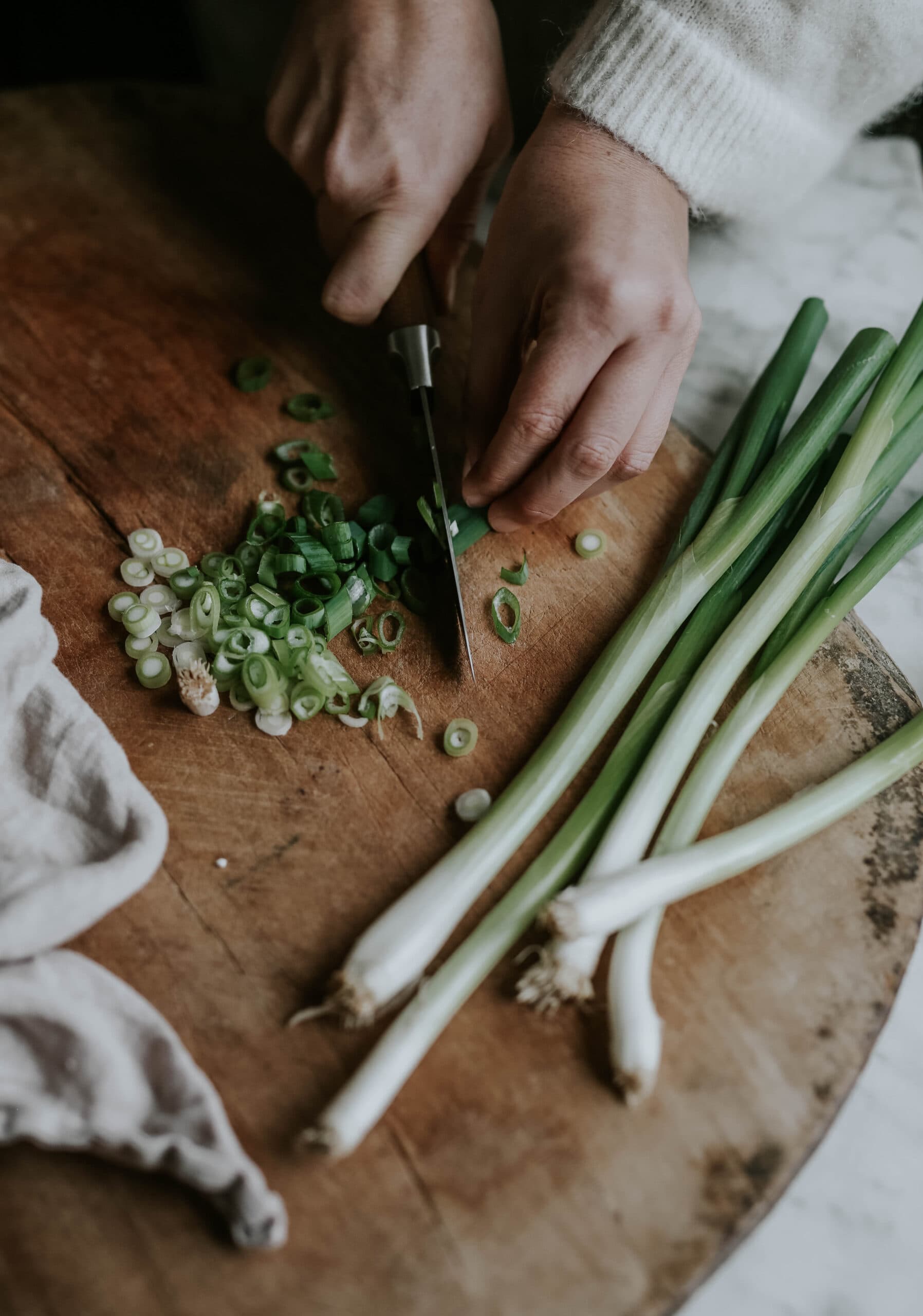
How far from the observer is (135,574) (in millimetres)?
1628

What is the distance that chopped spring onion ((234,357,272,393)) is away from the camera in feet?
6.06

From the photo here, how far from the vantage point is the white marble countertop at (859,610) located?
1.36 metres

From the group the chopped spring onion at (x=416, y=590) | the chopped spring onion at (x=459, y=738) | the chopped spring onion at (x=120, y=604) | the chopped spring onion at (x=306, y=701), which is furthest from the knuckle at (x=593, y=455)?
the chopped spring onion at (x=120, y=604)

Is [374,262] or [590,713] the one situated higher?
[374,262]

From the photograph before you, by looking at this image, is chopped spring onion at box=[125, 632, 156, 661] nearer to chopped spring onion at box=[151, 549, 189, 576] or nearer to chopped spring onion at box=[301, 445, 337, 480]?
chopped spring onion at box=[151, 549, 189, 576]

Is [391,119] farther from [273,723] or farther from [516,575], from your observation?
[273,723]

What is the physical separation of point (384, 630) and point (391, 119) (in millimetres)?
956

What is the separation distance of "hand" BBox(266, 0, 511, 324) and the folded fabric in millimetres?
A: 909

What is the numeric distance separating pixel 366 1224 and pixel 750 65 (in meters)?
1.88

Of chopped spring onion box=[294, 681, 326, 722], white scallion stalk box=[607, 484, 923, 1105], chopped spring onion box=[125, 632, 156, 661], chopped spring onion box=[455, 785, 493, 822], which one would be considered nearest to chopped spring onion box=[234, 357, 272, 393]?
chopped spring onion box=[125, 632, 156, 661]

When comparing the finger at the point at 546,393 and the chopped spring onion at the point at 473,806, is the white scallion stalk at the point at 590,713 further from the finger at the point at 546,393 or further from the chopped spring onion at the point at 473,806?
the finger at the point at 546,393

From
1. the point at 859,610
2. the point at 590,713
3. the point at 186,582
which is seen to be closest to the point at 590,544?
the point at 590,713

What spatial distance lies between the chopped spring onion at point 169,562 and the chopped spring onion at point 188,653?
0.14 metres

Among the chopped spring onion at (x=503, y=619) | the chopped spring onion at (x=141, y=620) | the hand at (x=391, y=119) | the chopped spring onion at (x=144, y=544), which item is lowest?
the chopped spring onion at (x=141, y=620)
